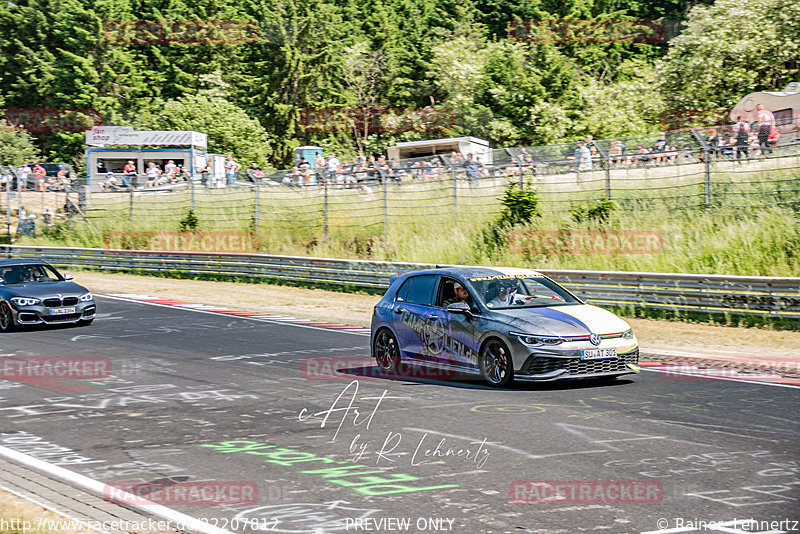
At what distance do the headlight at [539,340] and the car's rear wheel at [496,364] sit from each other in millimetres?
318

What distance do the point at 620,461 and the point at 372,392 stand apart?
430 cm

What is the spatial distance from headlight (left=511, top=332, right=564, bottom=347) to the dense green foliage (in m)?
52.5

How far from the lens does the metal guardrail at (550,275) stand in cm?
1728

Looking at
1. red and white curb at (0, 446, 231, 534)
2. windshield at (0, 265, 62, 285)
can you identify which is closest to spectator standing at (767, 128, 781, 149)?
windshield at (0, 265, 62, 285)

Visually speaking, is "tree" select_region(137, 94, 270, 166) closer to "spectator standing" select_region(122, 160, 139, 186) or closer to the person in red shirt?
"spectator standing" select_region(122, 160, 139, 186)

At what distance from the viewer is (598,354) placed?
10992 mm

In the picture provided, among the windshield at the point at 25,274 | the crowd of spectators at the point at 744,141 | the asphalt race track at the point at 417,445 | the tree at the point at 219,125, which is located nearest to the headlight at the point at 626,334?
the asphalt race track at the point at 417,445

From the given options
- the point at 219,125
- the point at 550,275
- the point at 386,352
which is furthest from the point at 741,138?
the point at 219,125

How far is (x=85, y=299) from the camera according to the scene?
19531 mm

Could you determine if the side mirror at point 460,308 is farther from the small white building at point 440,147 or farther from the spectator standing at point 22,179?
the small white building at point 440,147

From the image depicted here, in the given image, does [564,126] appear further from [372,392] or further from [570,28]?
[372,392]

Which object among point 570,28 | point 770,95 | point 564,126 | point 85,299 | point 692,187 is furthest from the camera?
point 570,28

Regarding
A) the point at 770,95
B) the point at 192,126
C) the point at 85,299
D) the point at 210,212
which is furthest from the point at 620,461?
the point at 192,126

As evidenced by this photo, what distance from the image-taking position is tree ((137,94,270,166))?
7294 centimetres
